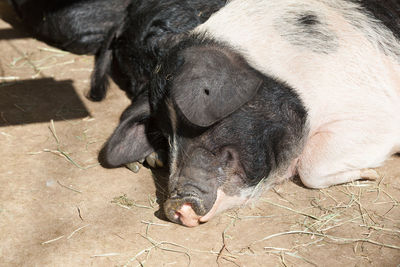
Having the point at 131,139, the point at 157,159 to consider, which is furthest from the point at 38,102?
the point at 157,159

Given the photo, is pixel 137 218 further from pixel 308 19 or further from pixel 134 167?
pixel 308 19

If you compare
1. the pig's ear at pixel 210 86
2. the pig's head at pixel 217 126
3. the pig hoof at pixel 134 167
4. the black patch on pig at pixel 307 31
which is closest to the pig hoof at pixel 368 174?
the pig's head at pixel 217 126

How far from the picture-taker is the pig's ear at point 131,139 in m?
3.25

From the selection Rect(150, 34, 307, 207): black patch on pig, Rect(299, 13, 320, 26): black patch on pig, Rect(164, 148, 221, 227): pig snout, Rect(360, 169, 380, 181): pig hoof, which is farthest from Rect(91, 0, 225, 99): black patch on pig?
Rect(360, 169, 380, 181): pig hoof

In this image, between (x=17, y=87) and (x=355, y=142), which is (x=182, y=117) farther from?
(x=17, y=87)

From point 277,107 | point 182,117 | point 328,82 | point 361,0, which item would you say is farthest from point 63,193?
point 361,0

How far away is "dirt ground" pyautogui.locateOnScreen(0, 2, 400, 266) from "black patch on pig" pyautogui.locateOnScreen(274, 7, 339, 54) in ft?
2.46

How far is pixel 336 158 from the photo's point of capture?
308 centimetres

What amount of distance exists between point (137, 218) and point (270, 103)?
0.88 m

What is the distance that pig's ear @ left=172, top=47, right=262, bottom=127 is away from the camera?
269 centimetres

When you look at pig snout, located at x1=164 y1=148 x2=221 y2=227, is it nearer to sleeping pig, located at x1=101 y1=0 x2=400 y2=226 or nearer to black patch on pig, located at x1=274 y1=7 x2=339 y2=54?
sleeping pig, located at x1=101 y1=0 x2=400 y2=226

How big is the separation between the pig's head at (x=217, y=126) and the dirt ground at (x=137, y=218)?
6.1 inches

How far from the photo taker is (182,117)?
112 inches

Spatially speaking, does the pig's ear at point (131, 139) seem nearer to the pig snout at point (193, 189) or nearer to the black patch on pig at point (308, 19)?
the pig snout at point (193, 189)
